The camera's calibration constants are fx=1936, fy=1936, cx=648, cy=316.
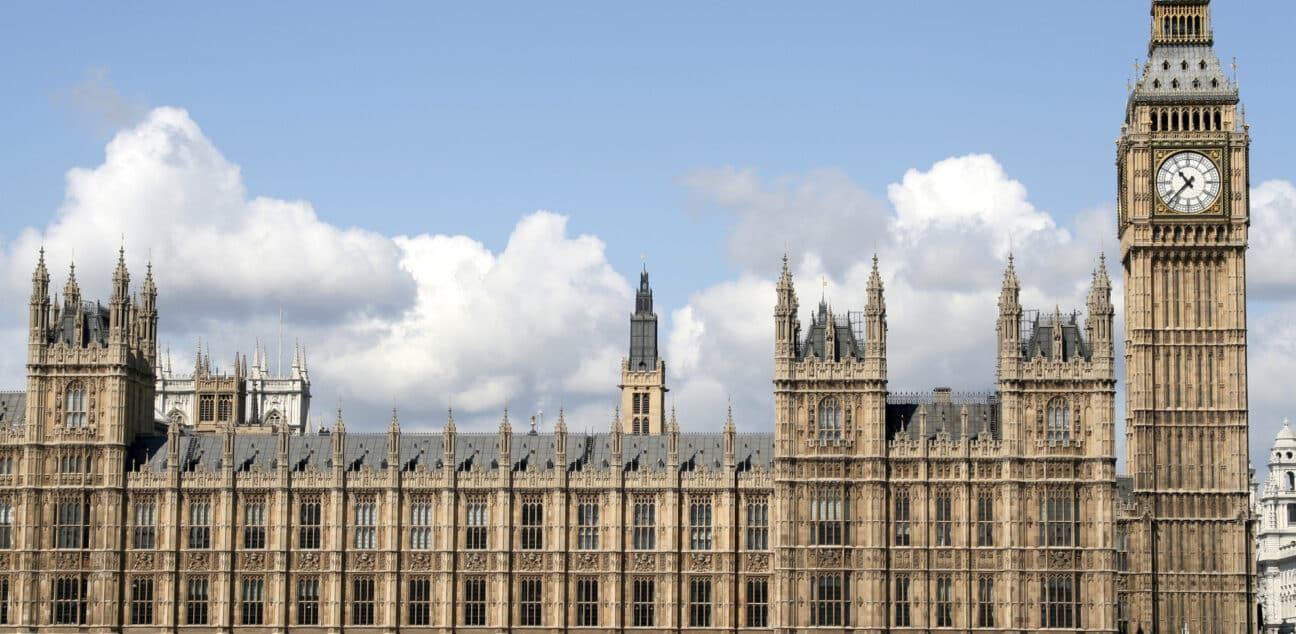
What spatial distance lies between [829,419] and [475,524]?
24936 millimetres

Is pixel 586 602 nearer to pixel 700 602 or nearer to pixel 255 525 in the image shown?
pixel 700 602

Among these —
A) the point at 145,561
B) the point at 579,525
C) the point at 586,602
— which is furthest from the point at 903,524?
the point at 145,561

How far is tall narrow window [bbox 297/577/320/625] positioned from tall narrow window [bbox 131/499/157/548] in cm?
1046

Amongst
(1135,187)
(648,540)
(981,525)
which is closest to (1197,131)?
(1135,187)

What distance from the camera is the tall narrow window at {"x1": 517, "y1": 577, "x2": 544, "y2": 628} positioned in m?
129

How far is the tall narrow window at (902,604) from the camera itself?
12444cm

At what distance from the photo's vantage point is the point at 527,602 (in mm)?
129500

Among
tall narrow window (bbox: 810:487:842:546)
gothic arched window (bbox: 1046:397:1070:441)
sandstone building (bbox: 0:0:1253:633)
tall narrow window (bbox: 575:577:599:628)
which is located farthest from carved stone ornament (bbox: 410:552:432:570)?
gothic arched window (bbox: 1046:397:1070:441)

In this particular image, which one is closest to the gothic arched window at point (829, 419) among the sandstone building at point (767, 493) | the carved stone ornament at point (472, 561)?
the sandstone building at point (767, 493)

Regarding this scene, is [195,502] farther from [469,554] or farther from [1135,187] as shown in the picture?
[1135,187]

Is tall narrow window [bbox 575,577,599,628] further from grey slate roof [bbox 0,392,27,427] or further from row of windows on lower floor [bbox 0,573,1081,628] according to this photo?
grey slate roof [bbox 0,392,27,427]

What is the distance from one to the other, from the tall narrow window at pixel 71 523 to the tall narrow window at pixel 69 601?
7.68 ft

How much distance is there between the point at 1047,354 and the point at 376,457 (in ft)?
150

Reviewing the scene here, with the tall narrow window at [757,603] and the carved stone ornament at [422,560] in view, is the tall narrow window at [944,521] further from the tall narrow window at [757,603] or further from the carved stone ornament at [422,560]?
the carved stone ornament at [422,560]
